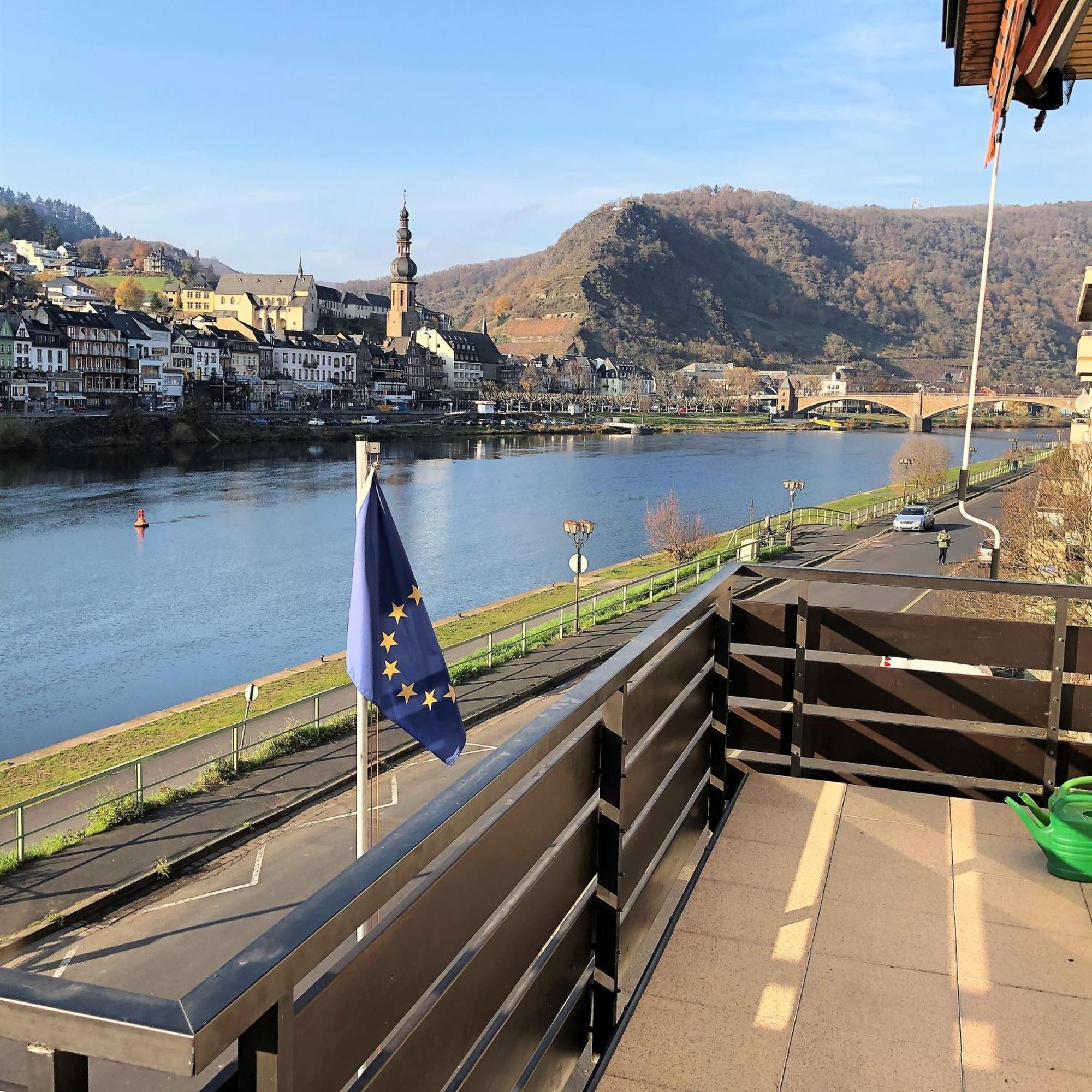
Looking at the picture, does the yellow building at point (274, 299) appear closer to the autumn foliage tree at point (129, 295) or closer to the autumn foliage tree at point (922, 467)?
the autumn foliage tree at point (129, 295)

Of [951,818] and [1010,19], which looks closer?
[1010,19]

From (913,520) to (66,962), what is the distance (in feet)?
105

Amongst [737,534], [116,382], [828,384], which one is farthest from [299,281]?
[737,534]

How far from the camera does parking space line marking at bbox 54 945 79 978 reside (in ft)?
31.7

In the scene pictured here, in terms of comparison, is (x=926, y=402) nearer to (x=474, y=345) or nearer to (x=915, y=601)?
(x=474, y=345)

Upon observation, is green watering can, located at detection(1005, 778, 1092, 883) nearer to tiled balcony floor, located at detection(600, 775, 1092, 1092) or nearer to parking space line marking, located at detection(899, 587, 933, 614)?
tiled balcony floor, located at detection(600, 775, 1092, 1092)

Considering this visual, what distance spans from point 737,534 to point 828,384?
123740 mm

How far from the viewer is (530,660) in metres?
19.8

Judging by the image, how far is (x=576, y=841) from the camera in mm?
2129

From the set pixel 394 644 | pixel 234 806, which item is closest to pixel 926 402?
pixel 234 806

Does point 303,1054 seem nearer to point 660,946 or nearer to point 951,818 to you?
point 660,946

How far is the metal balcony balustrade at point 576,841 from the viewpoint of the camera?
103 centimetres

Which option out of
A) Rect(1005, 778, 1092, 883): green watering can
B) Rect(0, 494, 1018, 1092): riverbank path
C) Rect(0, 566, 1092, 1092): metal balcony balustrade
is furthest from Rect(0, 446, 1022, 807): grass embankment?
Rect(1005, 778, 1092, 883): green watering can

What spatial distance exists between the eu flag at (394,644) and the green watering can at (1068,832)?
2639mm
